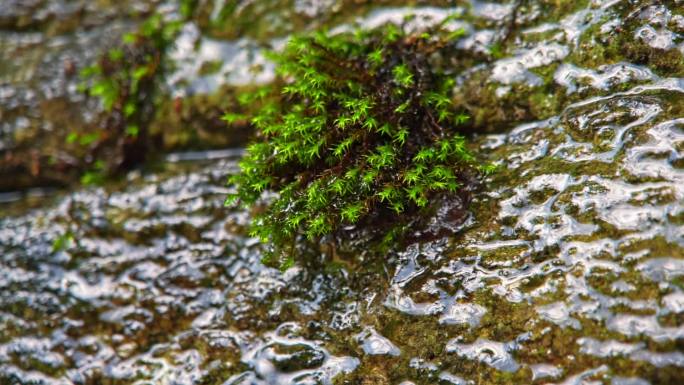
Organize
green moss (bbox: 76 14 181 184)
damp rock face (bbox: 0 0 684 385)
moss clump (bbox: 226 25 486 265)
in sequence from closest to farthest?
damp rock face (bbox: 0 0 684 385) → moss clump (bbox: 226 25 486 265) → green moss (bbox: 76 14 181 184)

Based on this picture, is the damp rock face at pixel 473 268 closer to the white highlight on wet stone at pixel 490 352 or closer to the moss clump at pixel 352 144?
the white highlight on wet stone at pixel 490 352

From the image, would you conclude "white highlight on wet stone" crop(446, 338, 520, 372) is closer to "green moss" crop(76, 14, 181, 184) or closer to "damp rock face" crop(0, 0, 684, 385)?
"damp rock face" crop(0, 0, 684, 385)

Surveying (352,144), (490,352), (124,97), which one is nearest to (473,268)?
(490,352)

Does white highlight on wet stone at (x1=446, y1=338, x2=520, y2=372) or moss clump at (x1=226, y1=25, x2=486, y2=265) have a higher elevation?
moss clump at (x1=226, y1=25, x2=486, y2=265)

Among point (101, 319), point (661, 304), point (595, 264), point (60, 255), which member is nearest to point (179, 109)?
point (60, 255)

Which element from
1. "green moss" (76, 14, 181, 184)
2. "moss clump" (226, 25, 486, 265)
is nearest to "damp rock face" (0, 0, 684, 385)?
"moss clump" (226, 25, 486, 265)

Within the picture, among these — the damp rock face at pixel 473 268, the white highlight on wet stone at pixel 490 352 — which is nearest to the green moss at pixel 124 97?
the damp rock face at pixel 473 268

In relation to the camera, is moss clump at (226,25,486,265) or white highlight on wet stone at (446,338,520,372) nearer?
white highlight on wet stone at (446,338,520,372)

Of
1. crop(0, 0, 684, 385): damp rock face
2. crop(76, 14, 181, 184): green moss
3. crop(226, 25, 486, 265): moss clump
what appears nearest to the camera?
crop(0, 0, 684, 385): damp rock face
